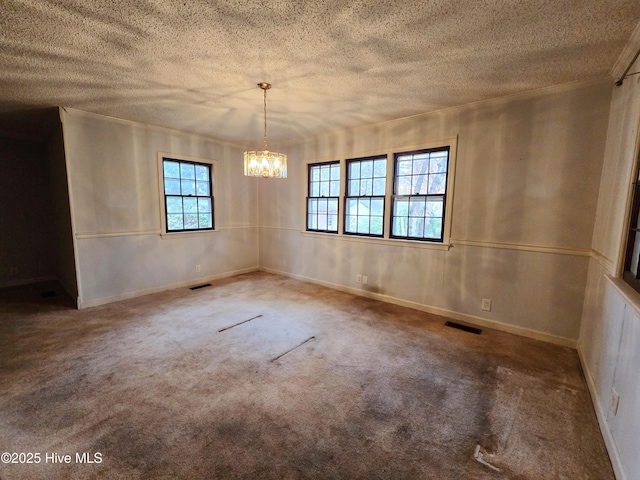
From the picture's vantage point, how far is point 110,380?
223 centimetres

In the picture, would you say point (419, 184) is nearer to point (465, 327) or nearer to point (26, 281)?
point (465, 327)

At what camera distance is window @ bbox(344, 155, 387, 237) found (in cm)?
419

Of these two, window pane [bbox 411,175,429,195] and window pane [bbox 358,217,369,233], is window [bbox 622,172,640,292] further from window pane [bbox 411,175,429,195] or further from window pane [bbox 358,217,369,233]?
window pane [bbox 358,217,369,233]

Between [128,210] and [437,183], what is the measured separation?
456 centimetres

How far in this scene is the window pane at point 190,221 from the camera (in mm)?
4931

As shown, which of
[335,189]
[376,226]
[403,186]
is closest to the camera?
[403,186]

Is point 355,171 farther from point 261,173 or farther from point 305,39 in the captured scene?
point 305,39

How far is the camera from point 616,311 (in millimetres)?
1837

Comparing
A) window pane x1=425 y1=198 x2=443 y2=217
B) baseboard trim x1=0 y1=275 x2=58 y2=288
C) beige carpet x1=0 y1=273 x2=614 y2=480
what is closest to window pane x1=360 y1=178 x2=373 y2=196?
window pane x1=425 y1=198 x2=443 y2=217

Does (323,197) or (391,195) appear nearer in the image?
(391,195)

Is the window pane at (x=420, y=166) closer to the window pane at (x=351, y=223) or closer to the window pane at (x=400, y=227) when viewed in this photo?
the window pane at (x=400, y=227)

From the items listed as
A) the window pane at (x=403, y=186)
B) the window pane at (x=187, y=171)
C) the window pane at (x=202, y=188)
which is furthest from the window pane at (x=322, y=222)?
the window pane at (x=187, y=171)

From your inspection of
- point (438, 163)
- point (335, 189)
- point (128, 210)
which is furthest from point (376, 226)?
point (128, 210)

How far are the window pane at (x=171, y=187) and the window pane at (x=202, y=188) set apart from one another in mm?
357
